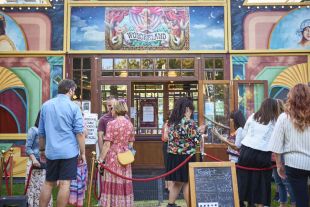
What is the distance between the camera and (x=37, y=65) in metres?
9.30

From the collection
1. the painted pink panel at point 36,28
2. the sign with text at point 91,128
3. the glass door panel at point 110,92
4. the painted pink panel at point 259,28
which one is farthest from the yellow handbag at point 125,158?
the painted pink panel at point 259,28

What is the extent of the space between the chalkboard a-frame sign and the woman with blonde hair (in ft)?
3.43

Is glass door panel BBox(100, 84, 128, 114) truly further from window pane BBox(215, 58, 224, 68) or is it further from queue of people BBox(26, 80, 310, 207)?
queue of people BBox(26, 80, 310, 207)

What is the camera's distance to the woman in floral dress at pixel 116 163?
18.3 feet

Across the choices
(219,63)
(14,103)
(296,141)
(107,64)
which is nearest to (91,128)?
(107,64)

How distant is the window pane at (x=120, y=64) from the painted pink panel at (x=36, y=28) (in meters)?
1.57

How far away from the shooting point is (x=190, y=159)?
18.2ft

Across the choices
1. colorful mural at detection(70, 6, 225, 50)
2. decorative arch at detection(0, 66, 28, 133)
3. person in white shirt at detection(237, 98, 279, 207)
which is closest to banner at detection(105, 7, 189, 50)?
colorful mural at detection(70, 6, 225, 50)

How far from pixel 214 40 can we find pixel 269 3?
5.04 ft

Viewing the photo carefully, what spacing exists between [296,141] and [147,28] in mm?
6043

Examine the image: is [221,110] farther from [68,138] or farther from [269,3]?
[68,138]

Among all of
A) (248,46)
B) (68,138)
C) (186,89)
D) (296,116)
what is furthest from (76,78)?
(296,116)

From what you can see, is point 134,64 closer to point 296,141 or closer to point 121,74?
point 121,74

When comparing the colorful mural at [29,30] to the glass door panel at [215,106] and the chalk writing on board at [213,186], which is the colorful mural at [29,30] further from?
the chalk writing on board at [213,186]
